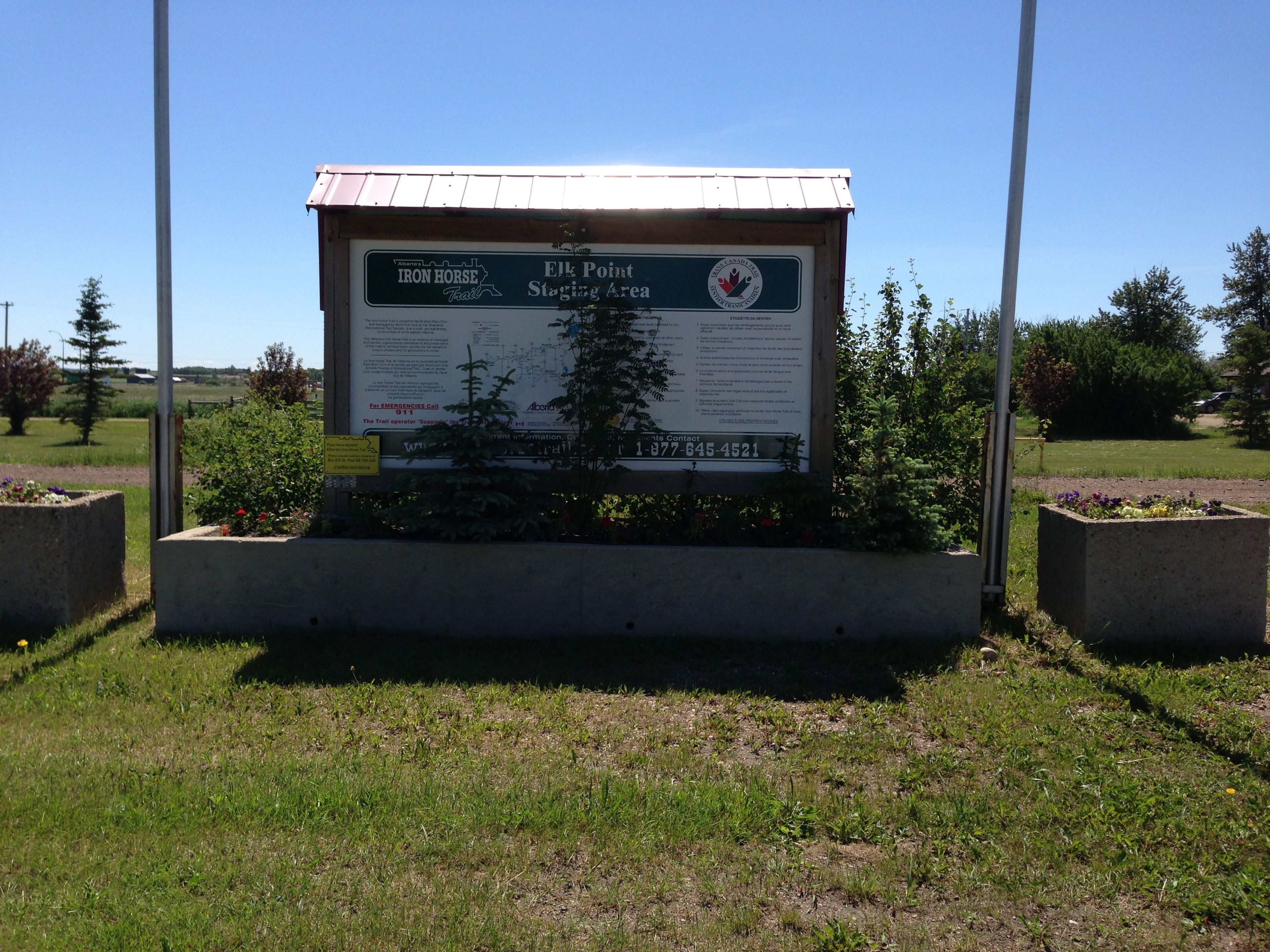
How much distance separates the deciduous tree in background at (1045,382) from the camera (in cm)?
3684

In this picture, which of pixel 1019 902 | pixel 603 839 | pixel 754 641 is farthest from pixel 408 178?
pixel 1019 902

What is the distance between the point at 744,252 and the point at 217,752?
190 inches

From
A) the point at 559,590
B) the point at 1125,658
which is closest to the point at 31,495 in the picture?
the point at 559,590

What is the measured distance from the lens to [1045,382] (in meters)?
A: 37.0

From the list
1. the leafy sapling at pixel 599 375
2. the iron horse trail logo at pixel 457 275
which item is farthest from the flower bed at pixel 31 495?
the leafy sapling at pixel 599 375

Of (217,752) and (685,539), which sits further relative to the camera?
(685,539)

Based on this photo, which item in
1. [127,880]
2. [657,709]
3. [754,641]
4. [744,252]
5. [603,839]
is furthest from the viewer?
[744,252]

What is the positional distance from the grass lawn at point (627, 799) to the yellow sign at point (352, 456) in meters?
1.47

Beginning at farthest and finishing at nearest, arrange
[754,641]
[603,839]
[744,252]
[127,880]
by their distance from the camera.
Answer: [744,252] → [754,641] → [603,839] → [127,880]

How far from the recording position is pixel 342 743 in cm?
484

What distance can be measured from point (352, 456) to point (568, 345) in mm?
1778

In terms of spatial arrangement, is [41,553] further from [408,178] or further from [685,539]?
[685,539]

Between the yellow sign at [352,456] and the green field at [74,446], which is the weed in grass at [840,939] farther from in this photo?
the green field at [74,446]

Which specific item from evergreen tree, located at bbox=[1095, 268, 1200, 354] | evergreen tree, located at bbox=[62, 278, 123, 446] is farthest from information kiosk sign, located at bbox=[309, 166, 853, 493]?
evergreen tree, located at bbox=[1095, 268, 1200, 354]
